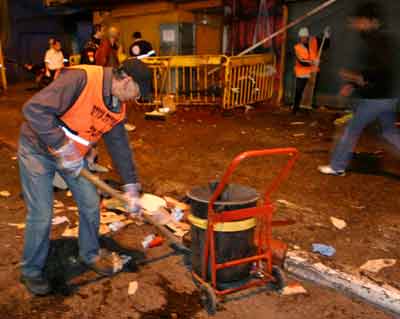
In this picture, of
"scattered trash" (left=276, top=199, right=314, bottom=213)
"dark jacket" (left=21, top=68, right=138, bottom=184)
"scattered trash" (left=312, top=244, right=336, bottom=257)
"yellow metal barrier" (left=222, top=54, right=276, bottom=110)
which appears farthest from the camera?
"yellow metal barrier" (left=222, top=54, right=276, bottom=110)

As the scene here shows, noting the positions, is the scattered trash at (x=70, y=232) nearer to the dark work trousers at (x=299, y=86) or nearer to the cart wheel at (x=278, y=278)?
the cart wheel at (x=278, y=278)

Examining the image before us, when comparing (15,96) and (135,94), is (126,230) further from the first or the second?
(15,96)

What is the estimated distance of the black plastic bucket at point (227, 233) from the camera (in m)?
2.82

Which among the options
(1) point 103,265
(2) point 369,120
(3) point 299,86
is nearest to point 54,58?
(3) point 299,86

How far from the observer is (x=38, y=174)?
2.83 metres

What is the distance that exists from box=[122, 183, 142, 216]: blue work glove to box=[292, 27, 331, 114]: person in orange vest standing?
297 inches

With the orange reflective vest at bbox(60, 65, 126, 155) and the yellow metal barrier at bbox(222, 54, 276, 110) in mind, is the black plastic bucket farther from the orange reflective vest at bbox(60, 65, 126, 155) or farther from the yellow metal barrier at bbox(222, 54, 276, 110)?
the yellow metal barrier at bbox(222, 54, 276, 110)

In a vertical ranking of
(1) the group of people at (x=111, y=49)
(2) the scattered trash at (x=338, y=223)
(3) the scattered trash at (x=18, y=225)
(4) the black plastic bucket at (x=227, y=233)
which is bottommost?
(3) the scattered trash at (x=18, y=225)

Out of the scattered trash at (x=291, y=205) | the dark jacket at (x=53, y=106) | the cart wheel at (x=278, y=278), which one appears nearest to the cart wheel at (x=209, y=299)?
the cart wheel at (x=278, y=278)

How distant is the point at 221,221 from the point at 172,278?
0.96 m

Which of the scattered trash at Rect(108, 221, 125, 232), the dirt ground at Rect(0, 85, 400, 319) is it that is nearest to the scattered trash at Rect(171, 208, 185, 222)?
the dirt ground at Rect(0, 85, 400, 319)

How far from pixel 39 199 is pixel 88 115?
2.46 feet

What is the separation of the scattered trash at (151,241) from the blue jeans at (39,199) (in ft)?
2.51

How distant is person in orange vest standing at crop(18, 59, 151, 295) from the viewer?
2.62 metres
